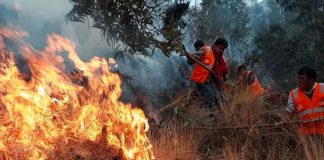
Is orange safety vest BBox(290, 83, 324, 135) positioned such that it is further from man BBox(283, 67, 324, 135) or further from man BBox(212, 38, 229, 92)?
man BBox(212, 38, 229, 92)

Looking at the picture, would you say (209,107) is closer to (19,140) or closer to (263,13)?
(19,140)

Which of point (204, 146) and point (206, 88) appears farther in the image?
point (206, 88)

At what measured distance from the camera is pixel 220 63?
6980 mm

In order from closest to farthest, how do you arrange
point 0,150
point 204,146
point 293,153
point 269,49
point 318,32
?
point 0,150 < point 293,153 < point 204,146 < point 318,32 < point 269,49

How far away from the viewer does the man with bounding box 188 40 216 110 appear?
255 inches

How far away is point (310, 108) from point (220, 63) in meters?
2.27

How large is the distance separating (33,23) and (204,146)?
13.9 feet

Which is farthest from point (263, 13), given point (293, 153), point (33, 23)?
point (293, 153)

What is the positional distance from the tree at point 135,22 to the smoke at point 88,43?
128 cm

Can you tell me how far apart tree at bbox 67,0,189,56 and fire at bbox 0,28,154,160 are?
47 cm

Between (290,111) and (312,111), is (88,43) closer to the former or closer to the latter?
(290,111)

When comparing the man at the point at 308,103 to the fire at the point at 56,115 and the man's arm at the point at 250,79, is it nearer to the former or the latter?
the fire at the point at 56,115

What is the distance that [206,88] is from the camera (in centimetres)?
654

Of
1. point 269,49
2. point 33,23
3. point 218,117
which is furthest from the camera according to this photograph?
point 269,49
